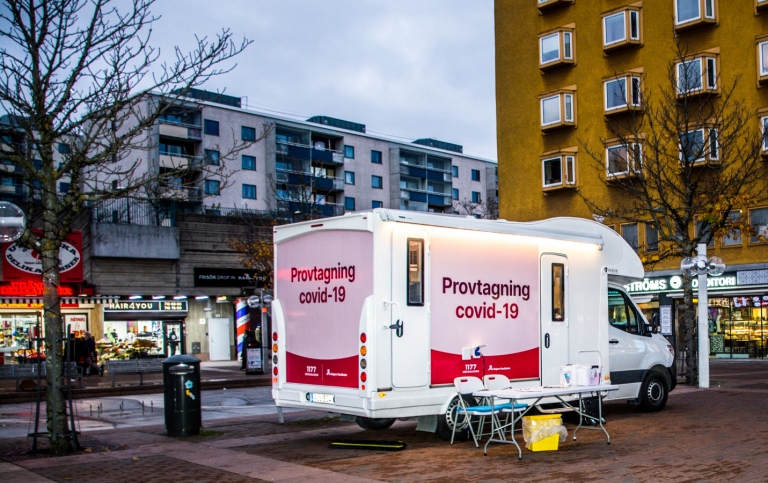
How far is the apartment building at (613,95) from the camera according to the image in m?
35.6

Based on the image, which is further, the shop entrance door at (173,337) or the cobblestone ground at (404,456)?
the shop entrance door at (173,337)

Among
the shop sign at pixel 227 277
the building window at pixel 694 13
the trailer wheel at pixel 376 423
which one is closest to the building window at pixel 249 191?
the shop sign at pixel 227 277

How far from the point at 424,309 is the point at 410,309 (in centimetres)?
24

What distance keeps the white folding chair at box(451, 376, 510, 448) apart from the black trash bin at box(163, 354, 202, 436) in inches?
155

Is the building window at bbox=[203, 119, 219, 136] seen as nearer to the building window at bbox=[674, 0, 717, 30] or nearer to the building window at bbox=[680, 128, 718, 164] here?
the building window at bbox=[674, 0, 717, 30]

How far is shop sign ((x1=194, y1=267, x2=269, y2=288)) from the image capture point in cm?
3784

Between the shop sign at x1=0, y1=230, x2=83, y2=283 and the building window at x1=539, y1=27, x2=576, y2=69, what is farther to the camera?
the building window at x1=539, y1=27, x2=576, y2=69

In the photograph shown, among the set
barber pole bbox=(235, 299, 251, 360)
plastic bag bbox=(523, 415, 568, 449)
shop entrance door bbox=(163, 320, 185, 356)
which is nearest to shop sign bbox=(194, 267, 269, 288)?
barber pole bbox=(235, 299, 251, 360)

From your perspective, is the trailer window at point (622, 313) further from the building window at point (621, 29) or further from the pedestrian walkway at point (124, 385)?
the building window at point (621, 29)

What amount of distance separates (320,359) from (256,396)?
9701 millimetres

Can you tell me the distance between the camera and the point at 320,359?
464 inches

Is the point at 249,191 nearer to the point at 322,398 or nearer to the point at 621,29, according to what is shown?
the point at 621,29

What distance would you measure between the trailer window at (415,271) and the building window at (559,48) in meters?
31.7

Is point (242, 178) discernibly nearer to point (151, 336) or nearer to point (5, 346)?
point (151, 336)
